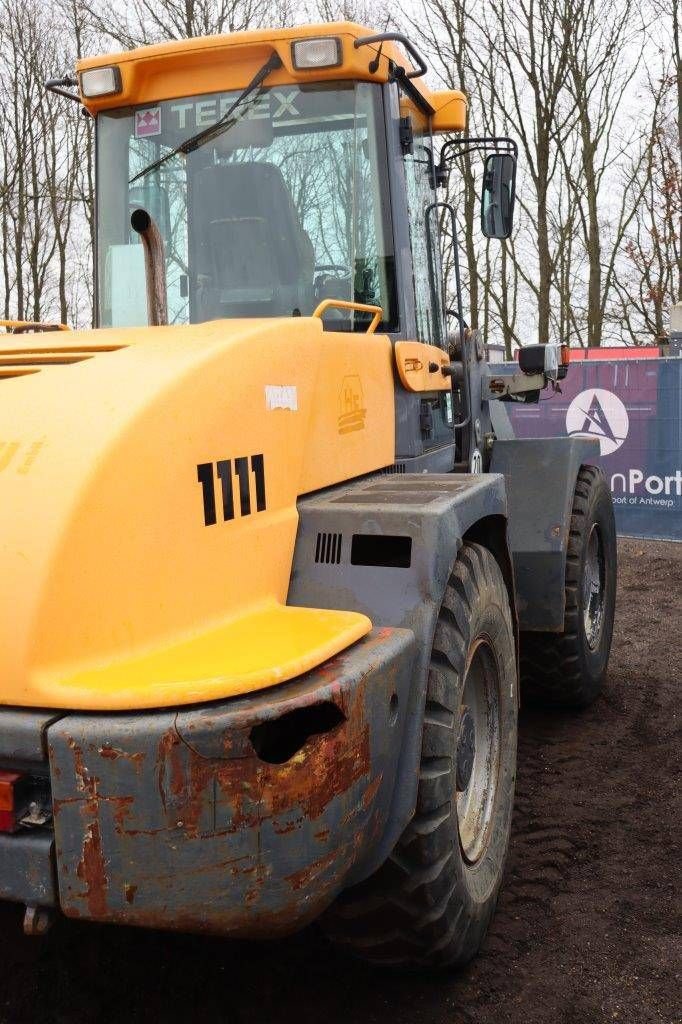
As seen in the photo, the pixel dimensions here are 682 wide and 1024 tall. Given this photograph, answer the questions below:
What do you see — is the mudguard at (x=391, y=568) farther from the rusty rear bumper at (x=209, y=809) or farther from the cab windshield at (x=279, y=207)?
the cab windshield at (x=279, y=207)

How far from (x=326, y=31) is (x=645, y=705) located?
368cm

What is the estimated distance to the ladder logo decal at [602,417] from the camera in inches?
426

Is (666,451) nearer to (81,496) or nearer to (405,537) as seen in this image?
(405,537)

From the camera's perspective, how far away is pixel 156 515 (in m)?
2.18

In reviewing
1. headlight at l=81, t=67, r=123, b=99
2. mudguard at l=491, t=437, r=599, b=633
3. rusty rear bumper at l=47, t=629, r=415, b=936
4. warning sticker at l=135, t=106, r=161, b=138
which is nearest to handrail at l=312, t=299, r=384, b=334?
warning sticker at l=135, t=106, r=161, b=138

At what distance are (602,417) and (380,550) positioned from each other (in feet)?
28.9

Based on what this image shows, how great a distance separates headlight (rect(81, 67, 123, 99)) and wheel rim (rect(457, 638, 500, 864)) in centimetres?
254

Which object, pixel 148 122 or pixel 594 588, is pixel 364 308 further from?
pixel 594 588

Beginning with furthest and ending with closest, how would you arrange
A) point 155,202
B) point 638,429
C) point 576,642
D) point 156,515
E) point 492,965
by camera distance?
1. point 638,429
2. point 576,642
3. point 155,202
4. point 492,965
5. point 156,515

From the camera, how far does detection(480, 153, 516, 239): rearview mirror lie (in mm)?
4180

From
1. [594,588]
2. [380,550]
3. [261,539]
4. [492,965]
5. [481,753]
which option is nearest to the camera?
[261,539]

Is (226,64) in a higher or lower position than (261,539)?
higher

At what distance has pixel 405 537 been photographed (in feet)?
8.61

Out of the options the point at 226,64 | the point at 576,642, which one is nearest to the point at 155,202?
the point at 226,64
